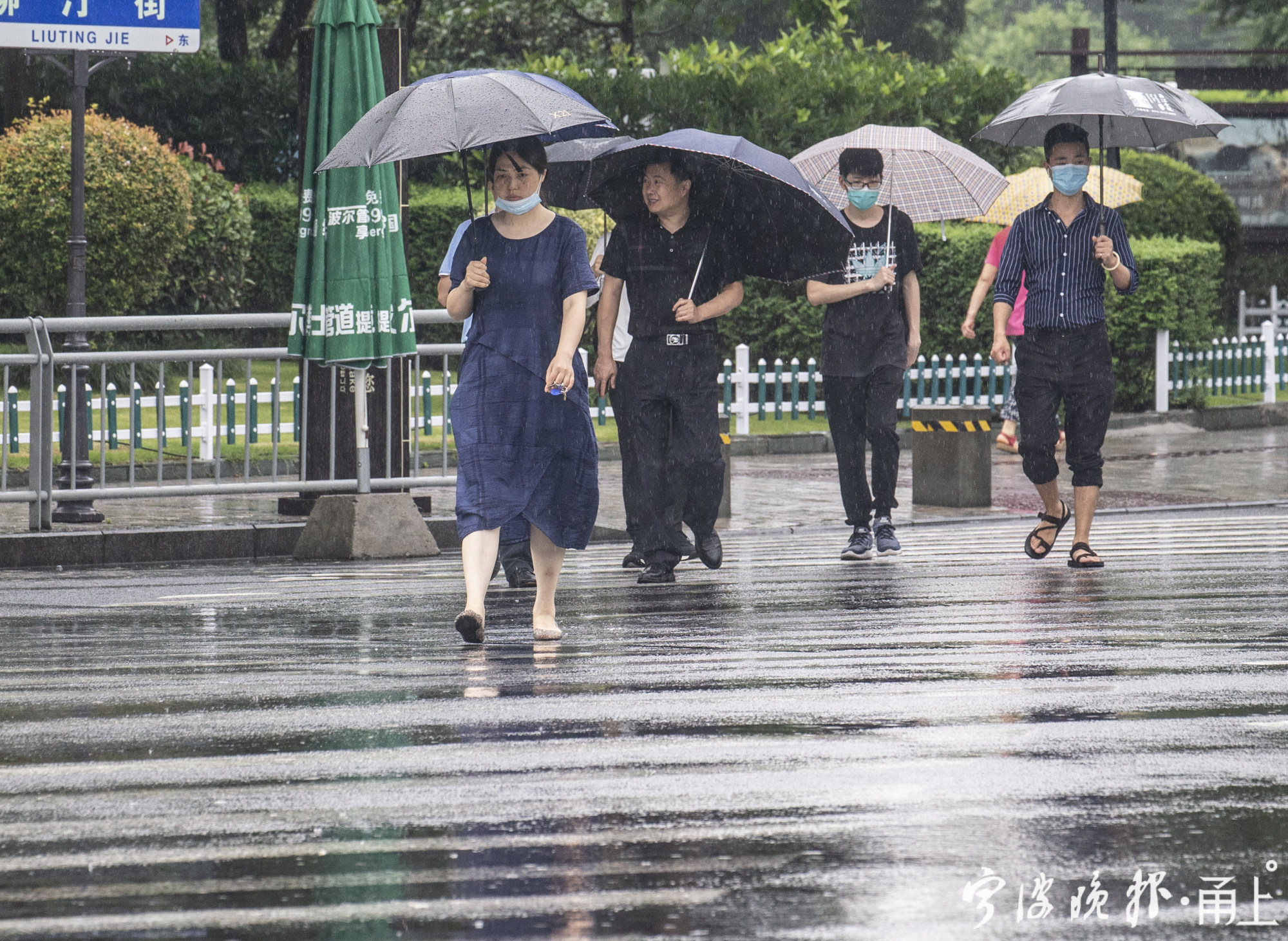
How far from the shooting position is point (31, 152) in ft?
62.6

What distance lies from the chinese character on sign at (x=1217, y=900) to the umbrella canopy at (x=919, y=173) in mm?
7221

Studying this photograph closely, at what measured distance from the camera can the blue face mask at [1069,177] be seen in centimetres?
911

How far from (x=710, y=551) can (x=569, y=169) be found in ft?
7.91

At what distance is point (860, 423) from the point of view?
32.5ft

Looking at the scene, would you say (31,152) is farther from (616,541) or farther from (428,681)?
(428,681)

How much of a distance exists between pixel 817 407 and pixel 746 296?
140cm

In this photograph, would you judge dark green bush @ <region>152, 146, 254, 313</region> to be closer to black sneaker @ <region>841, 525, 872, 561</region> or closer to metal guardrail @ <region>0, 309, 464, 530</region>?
metal guardrail @ <region>0, 309, 464, 530</region>

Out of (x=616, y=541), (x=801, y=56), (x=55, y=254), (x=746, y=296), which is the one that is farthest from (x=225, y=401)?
(x=801, y=56)

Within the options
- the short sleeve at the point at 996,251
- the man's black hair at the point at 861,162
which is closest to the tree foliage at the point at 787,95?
the short sleeve at the point at 996,251

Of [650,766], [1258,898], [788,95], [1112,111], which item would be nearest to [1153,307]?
[788,95]

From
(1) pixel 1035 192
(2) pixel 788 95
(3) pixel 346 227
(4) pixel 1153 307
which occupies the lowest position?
(3) pixel 346 227

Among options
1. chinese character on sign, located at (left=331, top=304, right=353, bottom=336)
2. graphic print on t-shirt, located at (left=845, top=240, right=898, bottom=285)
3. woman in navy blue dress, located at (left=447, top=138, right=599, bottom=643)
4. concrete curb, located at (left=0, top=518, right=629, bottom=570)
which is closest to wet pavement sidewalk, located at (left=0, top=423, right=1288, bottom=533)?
concrete curb, located at (left=0, top=518, right=629, bottom=570)

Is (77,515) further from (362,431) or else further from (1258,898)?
(1258,898)

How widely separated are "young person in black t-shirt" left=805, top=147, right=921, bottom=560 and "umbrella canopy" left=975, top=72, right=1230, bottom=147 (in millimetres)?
815
